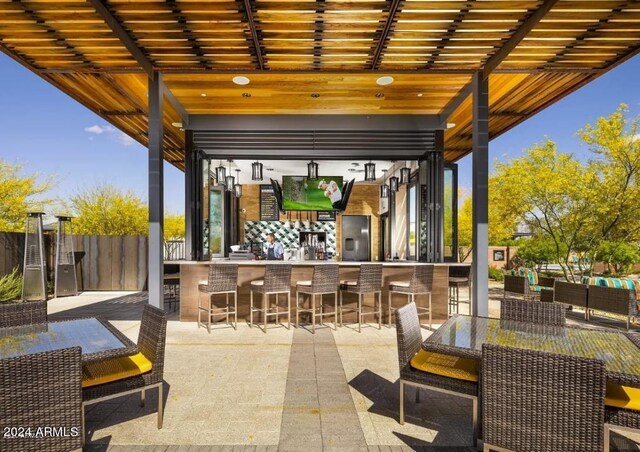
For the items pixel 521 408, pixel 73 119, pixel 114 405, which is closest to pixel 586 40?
pixel 521 408

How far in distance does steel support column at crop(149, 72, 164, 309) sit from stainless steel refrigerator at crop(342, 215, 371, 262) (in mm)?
7307

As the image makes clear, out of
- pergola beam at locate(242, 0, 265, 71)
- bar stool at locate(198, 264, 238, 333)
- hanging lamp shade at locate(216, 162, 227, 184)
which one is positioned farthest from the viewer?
hanging lamp shade at locate(216, 162, 227, 184)

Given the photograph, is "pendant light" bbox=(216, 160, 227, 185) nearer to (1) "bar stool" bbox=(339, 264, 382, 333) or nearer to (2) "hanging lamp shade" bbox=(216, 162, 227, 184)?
(2) "hanging lamp shade" bbox=(216, 162, 227, 184)

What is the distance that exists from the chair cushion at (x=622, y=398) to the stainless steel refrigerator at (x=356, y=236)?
31.1ft

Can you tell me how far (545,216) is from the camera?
9.22 m

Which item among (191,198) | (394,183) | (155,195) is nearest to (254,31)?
A: (155,195)

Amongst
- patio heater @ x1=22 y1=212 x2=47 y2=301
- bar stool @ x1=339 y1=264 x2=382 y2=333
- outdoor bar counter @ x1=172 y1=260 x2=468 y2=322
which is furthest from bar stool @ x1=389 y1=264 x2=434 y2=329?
patio heater @ x1=22 y1=212 x2=47 y2=301

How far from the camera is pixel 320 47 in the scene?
423 centimetres

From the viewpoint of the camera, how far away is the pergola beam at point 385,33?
3468 millimetres

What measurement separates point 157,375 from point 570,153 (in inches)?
410

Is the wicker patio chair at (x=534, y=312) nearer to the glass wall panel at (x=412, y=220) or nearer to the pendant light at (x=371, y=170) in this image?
the pendant light at (x=371, y=170)

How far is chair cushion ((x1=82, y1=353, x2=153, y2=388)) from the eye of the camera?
2.27m

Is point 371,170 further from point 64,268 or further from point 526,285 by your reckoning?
point 64,268

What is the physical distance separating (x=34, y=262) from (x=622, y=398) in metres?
9.97
